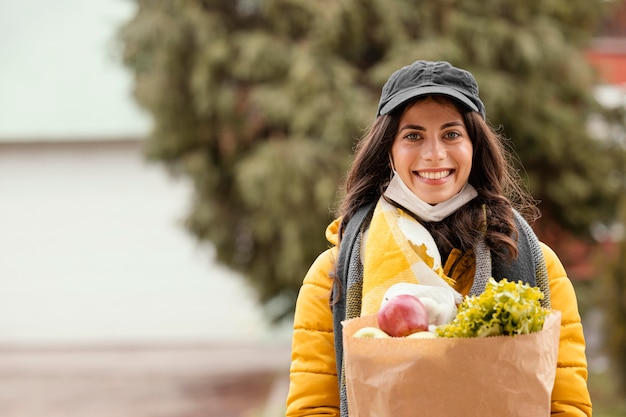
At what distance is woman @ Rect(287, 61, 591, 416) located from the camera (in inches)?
83.4

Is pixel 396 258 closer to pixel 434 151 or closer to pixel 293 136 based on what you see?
pixel 434 151

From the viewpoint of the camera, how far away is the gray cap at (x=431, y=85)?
2137 millimetres

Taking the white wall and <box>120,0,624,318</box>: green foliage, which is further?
the white wall

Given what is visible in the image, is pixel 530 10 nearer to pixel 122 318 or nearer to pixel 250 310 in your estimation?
pixel 250 310

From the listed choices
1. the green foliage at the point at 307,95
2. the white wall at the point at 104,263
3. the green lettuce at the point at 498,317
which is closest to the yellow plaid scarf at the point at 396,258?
the green lettuce at the point at 498,317

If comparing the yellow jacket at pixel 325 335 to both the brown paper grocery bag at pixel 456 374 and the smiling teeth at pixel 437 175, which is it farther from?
the brown paper grocery bag at pixel 456 374

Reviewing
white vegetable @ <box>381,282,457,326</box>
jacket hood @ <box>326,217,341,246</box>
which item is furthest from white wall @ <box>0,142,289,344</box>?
white vegetable @ <box>381,282,457,326</box>

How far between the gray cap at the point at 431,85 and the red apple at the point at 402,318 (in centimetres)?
49

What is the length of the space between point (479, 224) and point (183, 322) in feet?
40.1

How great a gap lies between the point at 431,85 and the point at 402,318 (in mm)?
564

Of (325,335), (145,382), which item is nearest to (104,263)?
(145,382)

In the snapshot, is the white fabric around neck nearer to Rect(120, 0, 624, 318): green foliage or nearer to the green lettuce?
the green lettuce

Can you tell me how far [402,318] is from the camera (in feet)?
6.16

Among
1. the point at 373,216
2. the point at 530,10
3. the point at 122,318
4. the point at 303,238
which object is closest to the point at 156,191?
the point at 122,318
